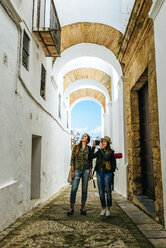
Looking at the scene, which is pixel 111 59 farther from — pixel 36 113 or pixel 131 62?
pixel 36 113

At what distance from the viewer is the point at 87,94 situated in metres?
17.4

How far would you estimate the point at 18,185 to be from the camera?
4547 mm

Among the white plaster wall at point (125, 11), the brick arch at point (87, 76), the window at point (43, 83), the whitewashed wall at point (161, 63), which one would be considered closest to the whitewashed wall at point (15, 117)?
the window at point (43, 83)

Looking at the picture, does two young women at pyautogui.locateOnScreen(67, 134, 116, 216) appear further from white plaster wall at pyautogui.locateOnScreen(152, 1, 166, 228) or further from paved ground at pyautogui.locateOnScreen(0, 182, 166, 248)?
white plaster wall at pyautogui.locateOnScreen(152, 1, 166, 228)

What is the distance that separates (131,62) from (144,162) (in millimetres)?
2834

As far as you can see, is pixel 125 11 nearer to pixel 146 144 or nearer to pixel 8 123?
pixel 146 144

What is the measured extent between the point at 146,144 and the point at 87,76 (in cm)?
843

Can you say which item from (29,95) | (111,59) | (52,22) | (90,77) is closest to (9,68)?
(29,95)

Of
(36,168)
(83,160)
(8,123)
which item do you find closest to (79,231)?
(83,160)

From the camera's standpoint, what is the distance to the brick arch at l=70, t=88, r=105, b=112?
16.6 metres

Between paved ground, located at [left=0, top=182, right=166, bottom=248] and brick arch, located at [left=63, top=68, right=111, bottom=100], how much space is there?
9.01 metres

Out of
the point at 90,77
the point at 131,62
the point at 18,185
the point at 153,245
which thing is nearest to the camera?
the point at 153,245

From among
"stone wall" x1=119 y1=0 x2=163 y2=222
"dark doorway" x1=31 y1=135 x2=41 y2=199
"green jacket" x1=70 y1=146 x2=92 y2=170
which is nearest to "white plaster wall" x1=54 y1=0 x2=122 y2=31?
"stone wall" x1=119 y1=0 x2=163 y2=222

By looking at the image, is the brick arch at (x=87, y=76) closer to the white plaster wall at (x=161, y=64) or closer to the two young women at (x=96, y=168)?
the two young women at (x=96, y=168)
